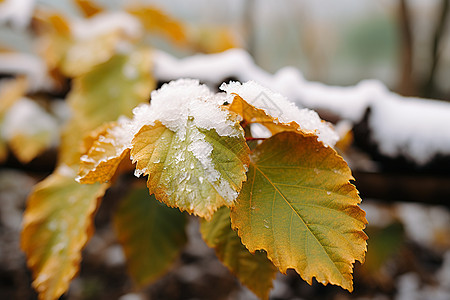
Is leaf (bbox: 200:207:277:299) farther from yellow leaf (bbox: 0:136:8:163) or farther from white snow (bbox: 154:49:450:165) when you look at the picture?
yellow leaf (bbox: 0:136:8:163)

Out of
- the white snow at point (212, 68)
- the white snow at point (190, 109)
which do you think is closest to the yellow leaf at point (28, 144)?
the white snow at point (212, 68)

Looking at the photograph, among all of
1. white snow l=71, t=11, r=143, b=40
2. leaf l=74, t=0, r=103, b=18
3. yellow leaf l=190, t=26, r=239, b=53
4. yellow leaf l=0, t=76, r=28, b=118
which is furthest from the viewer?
yellow leaf l=190, t=26, r=239, b=53

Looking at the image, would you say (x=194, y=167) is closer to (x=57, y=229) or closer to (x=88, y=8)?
(x=57, y=229)

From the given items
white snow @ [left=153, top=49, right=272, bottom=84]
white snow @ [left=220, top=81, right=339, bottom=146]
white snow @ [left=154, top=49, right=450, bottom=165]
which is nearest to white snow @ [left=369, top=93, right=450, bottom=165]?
white snow @ [left=154, top=49, right=450, bottom=165]

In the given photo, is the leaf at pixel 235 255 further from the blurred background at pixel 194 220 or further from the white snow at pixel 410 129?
the white snow at pixel 410 129

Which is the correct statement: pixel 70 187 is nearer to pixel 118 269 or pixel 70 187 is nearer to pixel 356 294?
pixel 118 269

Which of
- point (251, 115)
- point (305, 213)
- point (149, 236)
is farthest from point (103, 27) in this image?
point (305, 213)

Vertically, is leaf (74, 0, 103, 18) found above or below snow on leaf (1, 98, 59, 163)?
above
